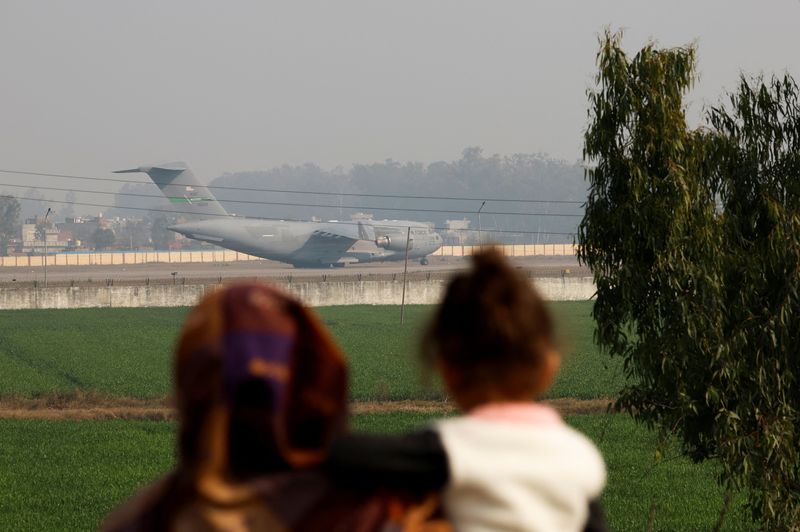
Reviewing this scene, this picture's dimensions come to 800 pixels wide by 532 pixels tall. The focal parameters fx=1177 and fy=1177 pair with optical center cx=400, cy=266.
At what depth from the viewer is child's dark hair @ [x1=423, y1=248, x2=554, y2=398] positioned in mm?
2025

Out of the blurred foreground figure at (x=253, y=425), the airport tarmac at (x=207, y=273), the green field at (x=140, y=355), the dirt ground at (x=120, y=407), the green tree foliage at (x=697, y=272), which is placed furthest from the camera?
the airport tarmac at (x=207, y=273)

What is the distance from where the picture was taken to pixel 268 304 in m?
1.90

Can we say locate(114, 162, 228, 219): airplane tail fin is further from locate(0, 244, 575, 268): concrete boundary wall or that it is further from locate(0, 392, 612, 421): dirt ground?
locate(0, 392, 612, 421): dirt ground

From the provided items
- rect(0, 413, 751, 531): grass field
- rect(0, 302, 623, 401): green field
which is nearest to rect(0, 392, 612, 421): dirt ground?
rect(0, 302, 623, 401): green field

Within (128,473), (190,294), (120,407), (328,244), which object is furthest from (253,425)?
(328,244)

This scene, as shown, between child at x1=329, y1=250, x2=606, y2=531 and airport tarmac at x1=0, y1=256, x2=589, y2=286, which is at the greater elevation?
child at x1=329, y1=250, x2=606, y2=531

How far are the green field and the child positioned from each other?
1942cm

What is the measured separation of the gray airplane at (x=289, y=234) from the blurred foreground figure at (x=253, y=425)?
9240 cm

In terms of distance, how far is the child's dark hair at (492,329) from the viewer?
2.03 meters

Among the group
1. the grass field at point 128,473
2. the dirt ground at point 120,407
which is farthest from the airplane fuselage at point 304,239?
the grass field at point 128,473

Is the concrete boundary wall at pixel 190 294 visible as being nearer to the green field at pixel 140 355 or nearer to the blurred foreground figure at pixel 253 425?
the green field at pixel 140 355

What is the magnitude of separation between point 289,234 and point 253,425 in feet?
320

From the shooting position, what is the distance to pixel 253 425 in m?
1.85

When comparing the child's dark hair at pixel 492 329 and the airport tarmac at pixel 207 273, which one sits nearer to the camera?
the child's dark hair at pixel 492 329
